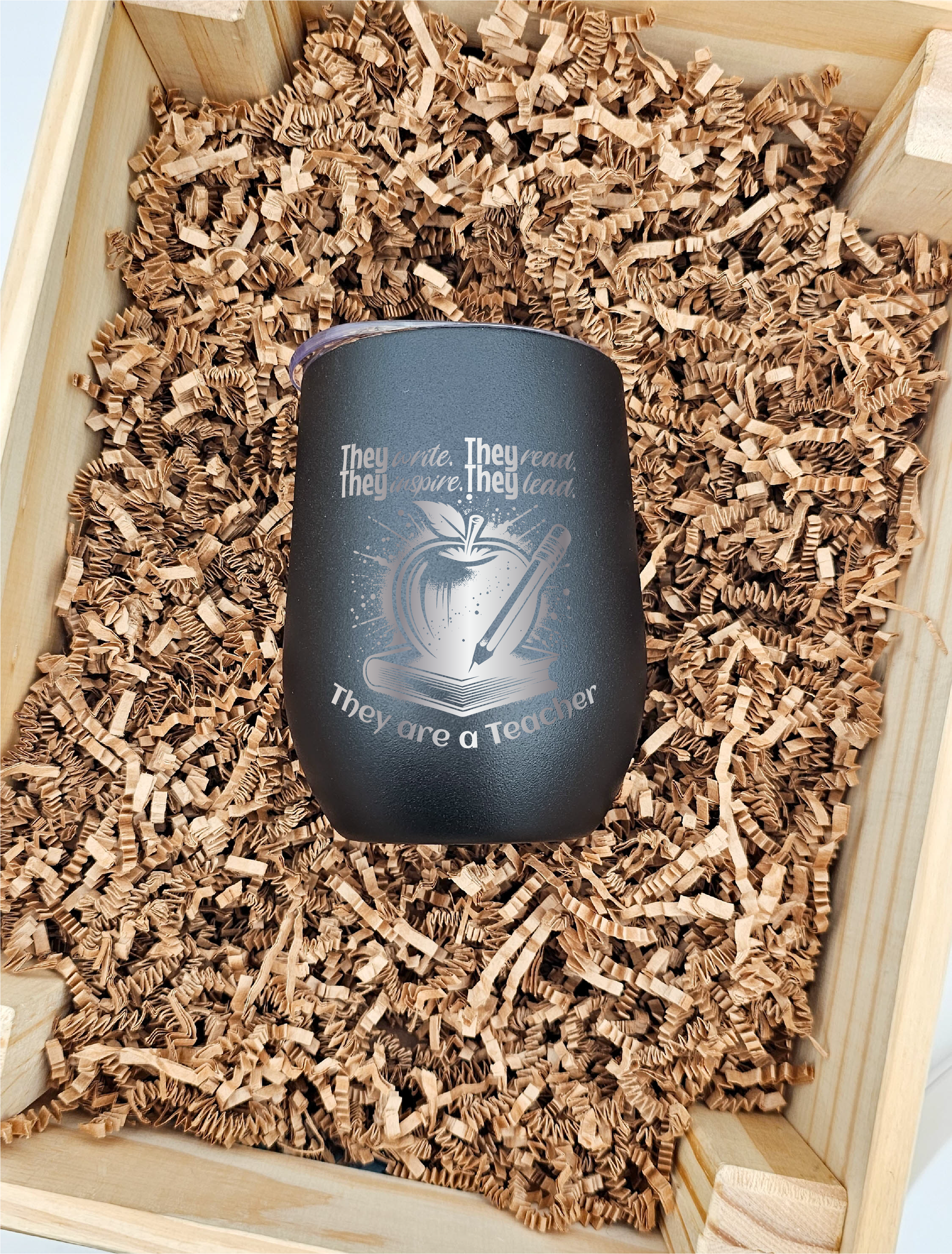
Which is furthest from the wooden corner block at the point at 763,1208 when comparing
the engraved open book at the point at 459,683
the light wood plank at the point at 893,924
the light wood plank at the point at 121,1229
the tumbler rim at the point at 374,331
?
the tumbler rim at the point at 374,331

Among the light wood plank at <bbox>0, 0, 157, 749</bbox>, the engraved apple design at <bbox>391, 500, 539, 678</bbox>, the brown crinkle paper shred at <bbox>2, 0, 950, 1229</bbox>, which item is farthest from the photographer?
the brown crinkle paper shred at <bbox>2, 0, 950, 1229</bbox>

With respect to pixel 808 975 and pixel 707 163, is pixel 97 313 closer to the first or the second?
pixel 707 163

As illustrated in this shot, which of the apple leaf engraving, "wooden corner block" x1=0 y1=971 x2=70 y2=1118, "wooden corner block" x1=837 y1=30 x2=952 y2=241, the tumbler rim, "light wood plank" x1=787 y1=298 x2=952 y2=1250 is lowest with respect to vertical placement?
"wooden corner block" x1=0 y1=971 x2=70 y2=1118

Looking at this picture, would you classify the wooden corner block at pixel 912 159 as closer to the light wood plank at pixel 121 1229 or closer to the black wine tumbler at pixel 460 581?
the black wine tumbler at pixel 460 581

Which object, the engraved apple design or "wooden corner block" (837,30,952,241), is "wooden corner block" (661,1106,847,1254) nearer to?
the engraved apple design

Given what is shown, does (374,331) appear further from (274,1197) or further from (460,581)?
(274,1197)

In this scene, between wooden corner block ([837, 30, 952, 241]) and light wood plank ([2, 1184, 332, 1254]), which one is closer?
light wood plank ([2, 1184, 332, 1254])

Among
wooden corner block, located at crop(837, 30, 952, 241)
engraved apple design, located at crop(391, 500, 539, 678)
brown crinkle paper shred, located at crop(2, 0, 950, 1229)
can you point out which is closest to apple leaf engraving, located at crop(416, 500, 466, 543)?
engraved apple design, located at crop(391, 500, 539, 678)
